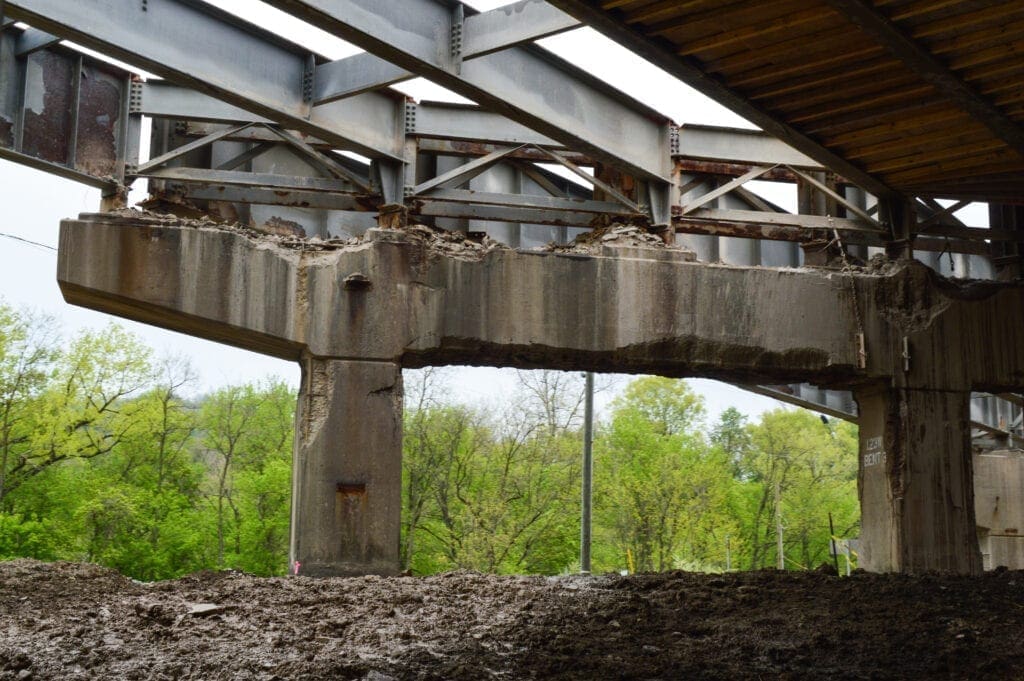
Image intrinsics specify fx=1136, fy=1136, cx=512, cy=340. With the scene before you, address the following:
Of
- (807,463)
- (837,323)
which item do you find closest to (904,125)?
(837,323)

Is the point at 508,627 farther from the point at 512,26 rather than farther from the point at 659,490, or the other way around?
the point at 659,490

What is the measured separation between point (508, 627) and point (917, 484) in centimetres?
564

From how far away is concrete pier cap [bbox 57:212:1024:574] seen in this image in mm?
9953

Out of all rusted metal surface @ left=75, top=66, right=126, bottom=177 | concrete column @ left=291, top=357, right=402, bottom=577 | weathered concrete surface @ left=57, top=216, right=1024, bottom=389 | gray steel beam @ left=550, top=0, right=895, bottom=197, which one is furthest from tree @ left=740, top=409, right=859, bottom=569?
rusted metal surface @ left=75, top=66, right=126, bottom=177

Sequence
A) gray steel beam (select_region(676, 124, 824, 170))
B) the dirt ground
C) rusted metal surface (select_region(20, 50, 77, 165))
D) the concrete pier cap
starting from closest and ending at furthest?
the dirt ground
the concrete pier cap
rusted metal surface (select_region(20, 50, 77, 165))
gray steel beam (select_region(676, 124, 824, 170))

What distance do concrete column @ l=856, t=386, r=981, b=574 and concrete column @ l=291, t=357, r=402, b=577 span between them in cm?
505

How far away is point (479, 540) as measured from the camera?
116ft

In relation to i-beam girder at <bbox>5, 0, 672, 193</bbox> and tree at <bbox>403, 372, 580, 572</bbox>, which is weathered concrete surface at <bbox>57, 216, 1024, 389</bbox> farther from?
tree at <bbox>403, 372, 580, 572</bbox>

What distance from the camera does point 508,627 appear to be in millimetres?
7699

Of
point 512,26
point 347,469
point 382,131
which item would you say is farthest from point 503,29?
point 347,469

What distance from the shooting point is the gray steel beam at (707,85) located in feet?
27.1

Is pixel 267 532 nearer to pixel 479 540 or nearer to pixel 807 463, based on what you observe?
pixel 479 540

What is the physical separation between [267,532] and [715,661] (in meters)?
35.9

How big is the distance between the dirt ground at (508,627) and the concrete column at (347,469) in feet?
2.45
